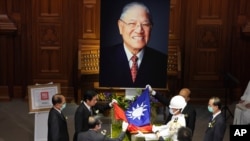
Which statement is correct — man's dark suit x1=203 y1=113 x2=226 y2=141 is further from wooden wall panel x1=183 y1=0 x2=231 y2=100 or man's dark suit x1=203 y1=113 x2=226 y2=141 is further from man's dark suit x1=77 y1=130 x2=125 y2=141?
wooden wall panel x1=183 y1=0 x2=231 y2=100

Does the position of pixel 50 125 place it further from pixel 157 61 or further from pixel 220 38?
pixel 220 38

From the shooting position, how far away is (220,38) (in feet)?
38.5

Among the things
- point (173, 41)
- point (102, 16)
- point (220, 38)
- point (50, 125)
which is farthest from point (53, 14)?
point (50, 125)

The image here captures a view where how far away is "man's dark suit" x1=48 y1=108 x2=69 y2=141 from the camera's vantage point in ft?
25.4

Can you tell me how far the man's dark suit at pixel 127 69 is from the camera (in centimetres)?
1031

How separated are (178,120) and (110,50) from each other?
340 cm

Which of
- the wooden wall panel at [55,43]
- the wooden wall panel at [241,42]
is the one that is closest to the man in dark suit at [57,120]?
the wooden wall panel at [55,43]

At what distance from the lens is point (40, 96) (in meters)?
8.90

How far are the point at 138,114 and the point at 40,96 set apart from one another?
1802 mm

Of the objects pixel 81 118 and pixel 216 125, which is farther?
pixel 81 118

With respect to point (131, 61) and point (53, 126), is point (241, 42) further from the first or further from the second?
point (53, 126)

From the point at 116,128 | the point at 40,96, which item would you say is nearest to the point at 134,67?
the point at 40,96

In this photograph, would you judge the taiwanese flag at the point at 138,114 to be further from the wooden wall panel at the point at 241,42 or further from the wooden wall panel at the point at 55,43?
the wooden wall panel at the point at 241,42

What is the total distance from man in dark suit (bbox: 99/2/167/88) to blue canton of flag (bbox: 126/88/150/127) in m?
2.17
